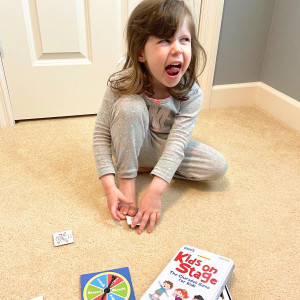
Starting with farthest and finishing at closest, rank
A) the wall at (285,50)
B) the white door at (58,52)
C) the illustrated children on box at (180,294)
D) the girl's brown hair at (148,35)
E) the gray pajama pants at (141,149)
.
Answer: the wall at (285,50)
the white door at (58,52)
the gray pajama pants at (141,149)
the girl's brown hair at (148,35)
the illustrated children on box at (180,294)

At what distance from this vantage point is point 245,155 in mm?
1231

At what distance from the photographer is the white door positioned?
1.24m

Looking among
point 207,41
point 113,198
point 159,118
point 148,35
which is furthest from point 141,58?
point 207,41

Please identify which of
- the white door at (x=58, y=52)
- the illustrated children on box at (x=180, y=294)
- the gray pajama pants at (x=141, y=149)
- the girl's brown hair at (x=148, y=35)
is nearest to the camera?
the illustrated children on box at (x=180, y=294)

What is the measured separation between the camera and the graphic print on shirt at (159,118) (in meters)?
0.95

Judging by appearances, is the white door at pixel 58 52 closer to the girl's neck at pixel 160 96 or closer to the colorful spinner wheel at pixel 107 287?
the girl's neck at pixel 160 96

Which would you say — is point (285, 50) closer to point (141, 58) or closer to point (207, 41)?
point (207, 41)

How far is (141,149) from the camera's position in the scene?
1.01 meters

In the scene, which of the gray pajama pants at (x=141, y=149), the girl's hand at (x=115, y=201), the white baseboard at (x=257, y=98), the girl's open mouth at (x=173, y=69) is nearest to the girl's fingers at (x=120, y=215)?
the girl's hand at (x=115, y=201)

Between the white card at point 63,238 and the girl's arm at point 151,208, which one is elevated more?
the girl's arm at point 151,208

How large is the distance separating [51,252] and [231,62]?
1211mm

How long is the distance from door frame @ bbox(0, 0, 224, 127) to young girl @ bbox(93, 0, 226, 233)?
57cm

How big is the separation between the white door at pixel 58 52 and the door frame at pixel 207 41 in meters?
0.03

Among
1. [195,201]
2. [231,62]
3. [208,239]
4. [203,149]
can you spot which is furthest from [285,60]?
[208,239]
